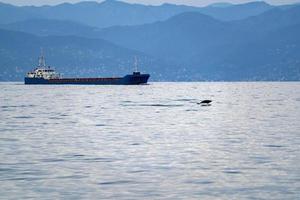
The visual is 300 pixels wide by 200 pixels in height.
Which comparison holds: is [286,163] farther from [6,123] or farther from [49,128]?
[6,123]

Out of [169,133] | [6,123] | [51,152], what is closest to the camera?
[51,152]

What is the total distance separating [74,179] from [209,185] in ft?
20.7

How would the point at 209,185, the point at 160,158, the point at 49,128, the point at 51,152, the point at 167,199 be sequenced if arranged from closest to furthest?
1. the point at 167,199
2. the point at 209,185
3. the point at 160,158
4. the point at 51,152
5. the point at 49,128

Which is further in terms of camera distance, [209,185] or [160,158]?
[160,158]

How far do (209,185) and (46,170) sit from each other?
29.2 feet

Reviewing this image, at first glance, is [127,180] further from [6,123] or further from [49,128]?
[6,123]

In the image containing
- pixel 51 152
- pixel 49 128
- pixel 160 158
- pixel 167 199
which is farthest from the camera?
pixel 49 128

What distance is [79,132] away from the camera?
182 feet

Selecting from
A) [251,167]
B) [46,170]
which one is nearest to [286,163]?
[251,167]

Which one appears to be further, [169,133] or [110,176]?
[169,133]

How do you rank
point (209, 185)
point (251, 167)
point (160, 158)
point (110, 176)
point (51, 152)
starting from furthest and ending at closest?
point (51, 152), point (160, 158), point (251, 167), point (110, 176), point (209, 185)

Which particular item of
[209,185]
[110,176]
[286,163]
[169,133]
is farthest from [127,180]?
[169,133]

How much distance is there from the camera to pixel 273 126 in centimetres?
6262

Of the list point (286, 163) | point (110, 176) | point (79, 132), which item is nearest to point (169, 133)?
point (79, 132)
